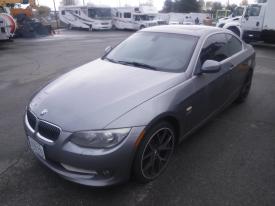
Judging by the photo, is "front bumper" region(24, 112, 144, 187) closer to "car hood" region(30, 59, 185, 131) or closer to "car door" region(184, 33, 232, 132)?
"car hood" region(30, 59, 185, 131)

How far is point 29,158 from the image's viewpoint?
3.59 m

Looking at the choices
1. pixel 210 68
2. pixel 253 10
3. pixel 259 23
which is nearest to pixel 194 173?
pixel 210 68

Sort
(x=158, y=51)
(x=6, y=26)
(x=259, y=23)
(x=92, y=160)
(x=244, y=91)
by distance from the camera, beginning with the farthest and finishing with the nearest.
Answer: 1. (x=6, y=26)
2. (x=259, y=23)
3. (x=244, y=91)
4. (x=158, y=51)
5. (x=92, y=160)

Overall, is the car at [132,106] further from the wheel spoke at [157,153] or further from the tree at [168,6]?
the tree at [168,6]

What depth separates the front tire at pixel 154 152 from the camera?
2832 mm

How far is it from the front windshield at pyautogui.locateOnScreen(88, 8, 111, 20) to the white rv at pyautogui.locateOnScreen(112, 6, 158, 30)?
48.8 inches

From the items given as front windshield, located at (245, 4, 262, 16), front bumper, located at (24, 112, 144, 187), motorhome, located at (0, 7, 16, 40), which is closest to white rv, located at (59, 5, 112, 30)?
motorhome, located at (0, 7, 16, 40)

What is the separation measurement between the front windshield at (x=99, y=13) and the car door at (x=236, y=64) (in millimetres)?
27770

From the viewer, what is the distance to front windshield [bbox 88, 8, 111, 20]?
100ft

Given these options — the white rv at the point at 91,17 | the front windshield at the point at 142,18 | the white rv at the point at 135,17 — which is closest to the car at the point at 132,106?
the white rv at the point at 135,17

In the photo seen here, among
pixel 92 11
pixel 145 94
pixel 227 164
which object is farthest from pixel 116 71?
pixel 92 11

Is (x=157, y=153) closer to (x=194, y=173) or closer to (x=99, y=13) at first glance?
(x=194, y=173)

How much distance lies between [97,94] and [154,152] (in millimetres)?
903

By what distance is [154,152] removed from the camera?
3.05 m
